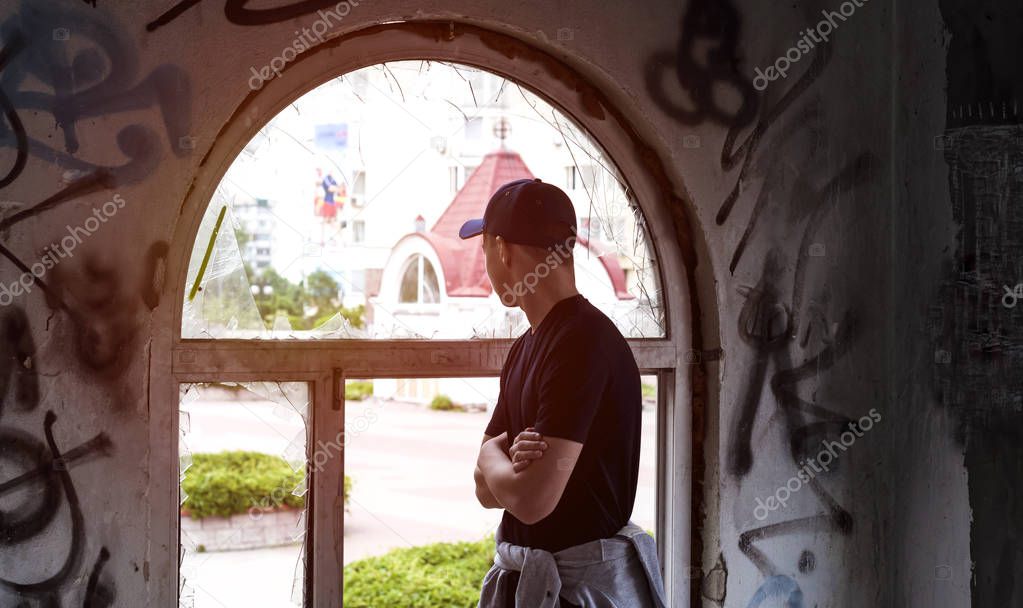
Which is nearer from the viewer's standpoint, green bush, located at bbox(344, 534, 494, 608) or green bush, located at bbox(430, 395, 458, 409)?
green bush, located at bbox(430, 395, 458, 409)

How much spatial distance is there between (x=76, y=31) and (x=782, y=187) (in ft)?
7.32

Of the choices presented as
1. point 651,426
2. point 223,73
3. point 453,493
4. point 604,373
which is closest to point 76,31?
point 223,73

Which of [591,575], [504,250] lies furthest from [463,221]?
[591,575]

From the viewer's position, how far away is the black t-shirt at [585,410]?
6.94 feet

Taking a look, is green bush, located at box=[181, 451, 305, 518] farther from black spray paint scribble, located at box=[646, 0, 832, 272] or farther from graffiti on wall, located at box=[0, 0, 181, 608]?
black spray paint scribble, located at box=[646, 0, 832, 272]

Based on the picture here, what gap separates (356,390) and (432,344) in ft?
0.91

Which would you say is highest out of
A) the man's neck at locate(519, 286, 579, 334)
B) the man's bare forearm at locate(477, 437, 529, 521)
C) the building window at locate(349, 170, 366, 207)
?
the building window at locate(349, 170, 366, 207)

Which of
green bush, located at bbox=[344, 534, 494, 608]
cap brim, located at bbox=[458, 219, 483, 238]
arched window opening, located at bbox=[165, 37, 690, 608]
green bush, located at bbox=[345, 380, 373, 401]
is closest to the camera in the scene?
cap brim, located at bbox=[458, 219, 483, 238]

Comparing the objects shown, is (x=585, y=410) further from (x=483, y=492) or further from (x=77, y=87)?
(x=77, y=87)

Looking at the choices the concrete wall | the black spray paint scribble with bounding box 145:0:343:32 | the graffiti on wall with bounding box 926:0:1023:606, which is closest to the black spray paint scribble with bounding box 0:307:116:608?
the black spray paint scribble with bounding box 145:0:343:32

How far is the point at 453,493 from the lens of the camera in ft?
11.2

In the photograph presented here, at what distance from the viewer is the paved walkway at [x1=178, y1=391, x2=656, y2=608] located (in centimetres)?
283

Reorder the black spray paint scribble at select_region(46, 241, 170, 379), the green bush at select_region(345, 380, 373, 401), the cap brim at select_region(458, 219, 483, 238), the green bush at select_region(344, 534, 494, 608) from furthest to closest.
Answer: the green bush at select_region(344, 534, 494, 608) → the green bush at select_region(345, 380, 373, 401) → the cap brim at select_region(458, 219, 483, 238) → the black spray paint scribble at select_region(46, 241, 170, 379)

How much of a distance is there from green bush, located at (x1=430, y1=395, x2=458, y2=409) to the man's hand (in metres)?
0.98
